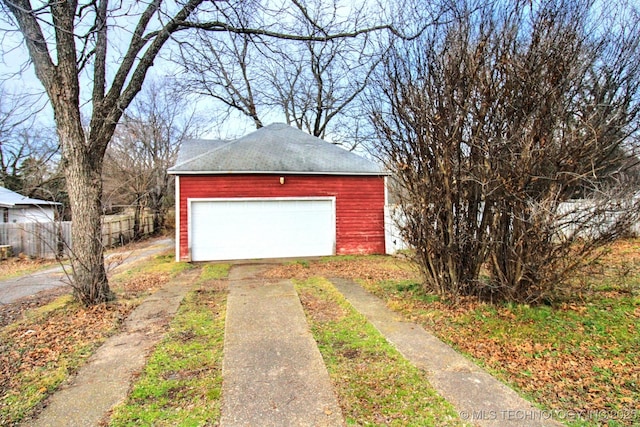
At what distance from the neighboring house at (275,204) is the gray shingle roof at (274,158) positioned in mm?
31

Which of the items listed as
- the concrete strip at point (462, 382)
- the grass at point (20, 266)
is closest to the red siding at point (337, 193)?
the grass at point (20, 266)

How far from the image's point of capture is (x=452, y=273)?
4898mm

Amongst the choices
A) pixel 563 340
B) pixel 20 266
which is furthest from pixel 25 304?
pixel 563 340

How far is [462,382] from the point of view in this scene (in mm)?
2910

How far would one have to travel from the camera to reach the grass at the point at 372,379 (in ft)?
8.11

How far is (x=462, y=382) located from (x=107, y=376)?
312cm

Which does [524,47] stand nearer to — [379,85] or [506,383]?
[379,85]

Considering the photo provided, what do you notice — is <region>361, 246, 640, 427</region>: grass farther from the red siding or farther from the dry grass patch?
the red siding

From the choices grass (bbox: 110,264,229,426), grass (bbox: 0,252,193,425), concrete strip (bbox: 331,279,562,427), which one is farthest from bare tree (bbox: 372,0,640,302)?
grass (bbox: 0,252,193,425)

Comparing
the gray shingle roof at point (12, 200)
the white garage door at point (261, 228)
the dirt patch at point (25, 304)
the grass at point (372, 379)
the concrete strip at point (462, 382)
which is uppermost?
the gray shingle roof at point (12, 200)

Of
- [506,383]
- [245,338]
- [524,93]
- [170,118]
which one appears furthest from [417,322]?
[170,118]

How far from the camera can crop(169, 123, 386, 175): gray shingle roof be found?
1084 centimetres

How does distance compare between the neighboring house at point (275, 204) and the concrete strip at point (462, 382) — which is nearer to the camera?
the concrete strip at point (462, 382)

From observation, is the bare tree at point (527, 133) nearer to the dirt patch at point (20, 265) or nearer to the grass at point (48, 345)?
the grass at point (48, 345)
